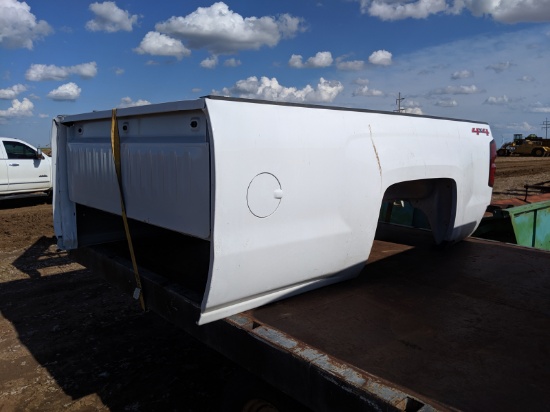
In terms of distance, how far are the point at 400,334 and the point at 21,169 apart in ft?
40.6

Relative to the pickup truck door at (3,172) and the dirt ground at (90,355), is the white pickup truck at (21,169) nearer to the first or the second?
the pickup truck door at (3,172)

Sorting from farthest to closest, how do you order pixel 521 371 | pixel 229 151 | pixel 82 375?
pixel 82 375 < pixel 229 151 < pixel 521 371

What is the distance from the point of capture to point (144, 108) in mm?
2633

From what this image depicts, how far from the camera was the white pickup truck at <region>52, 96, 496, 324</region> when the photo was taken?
2.20 meters

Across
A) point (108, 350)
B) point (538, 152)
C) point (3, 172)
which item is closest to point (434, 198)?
point (108, 350)

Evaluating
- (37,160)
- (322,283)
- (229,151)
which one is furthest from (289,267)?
(37,160)

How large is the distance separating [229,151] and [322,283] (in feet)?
3.56

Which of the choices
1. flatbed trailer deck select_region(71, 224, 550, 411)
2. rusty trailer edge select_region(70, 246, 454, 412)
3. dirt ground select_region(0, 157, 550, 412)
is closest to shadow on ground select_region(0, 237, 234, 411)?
dirt ground select_region(0, 157, 550, 412)

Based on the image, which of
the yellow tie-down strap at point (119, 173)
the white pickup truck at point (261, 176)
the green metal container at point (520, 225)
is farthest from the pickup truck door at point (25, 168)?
the green metal container at point (520, 225)

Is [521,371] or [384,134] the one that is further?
[384,134]

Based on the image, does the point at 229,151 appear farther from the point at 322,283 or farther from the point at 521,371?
the point at 521,371

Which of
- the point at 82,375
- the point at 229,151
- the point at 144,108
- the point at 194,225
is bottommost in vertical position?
the point at 82,375

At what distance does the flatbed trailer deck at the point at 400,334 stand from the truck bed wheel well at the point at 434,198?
1.13ft

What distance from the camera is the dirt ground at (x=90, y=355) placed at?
3434 mm
